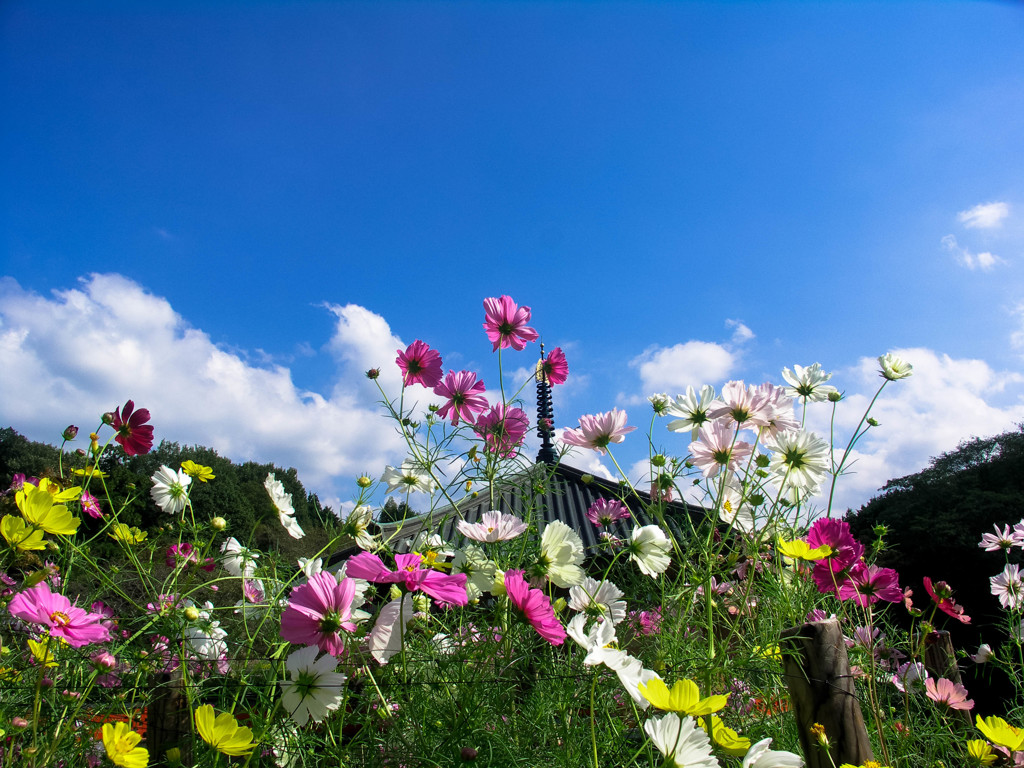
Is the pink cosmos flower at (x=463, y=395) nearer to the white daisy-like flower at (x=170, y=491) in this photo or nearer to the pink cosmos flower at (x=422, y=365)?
the pink cosmos flower at (x=422, y=365)

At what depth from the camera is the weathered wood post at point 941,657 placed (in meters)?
1.84

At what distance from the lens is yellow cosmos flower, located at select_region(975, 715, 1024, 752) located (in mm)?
759

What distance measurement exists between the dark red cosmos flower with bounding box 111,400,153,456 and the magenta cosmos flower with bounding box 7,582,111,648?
486 millimetres

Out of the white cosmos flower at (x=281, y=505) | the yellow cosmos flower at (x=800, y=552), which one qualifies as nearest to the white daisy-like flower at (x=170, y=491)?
the white cosmos flower at (x=281, y=505)

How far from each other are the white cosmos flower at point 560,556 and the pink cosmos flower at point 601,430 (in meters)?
0.43

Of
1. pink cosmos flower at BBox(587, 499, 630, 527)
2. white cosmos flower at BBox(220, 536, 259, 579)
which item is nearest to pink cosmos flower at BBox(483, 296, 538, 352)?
pink cosmos flower at BBox(587, 499, 630, 527)

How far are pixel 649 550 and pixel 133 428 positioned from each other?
1.16 m

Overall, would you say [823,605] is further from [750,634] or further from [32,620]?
[32,620]

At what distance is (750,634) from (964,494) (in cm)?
1145

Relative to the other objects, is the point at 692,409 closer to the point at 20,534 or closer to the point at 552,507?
the point at 20,534

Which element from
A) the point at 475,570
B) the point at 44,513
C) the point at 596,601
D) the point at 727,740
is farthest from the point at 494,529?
the point at 44,513

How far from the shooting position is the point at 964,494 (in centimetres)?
1016

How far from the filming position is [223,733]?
2.22ft

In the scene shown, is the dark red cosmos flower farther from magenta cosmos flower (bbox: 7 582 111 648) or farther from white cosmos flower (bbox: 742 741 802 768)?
white cosmos flower (bbox: 742 741 802 768)
